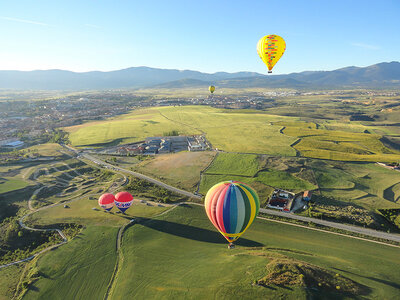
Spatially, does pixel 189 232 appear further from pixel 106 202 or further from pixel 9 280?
pixel 9 280

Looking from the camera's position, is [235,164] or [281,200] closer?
[281,200]

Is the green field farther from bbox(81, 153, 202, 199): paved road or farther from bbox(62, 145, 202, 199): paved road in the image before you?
bbox(81, 153, 202, 199): paved road

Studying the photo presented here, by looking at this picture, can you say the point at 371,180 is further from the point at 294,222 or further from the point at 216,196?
the point at 216,196

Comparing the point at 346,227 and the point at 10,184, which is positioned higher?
the point at 346,227

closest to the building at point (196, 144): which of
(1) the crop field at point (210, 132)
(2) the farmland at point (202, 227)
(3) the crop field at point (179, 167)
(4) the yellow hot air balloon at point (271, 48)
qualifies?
(1) the crop field at point (210, 132)

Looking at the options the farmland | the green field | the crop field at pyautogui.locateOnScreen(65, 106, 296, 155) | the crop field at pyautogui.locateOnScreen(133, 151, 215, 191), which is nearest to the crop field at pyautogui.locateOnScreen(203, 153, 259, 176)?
the farmland

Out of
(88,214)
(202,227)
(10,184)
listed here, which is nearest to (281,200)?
(202,227)

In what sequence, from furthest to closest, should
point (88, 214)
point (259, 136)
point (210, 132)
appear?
point (210, 132) → point (259, 136) → point (88, 214)
